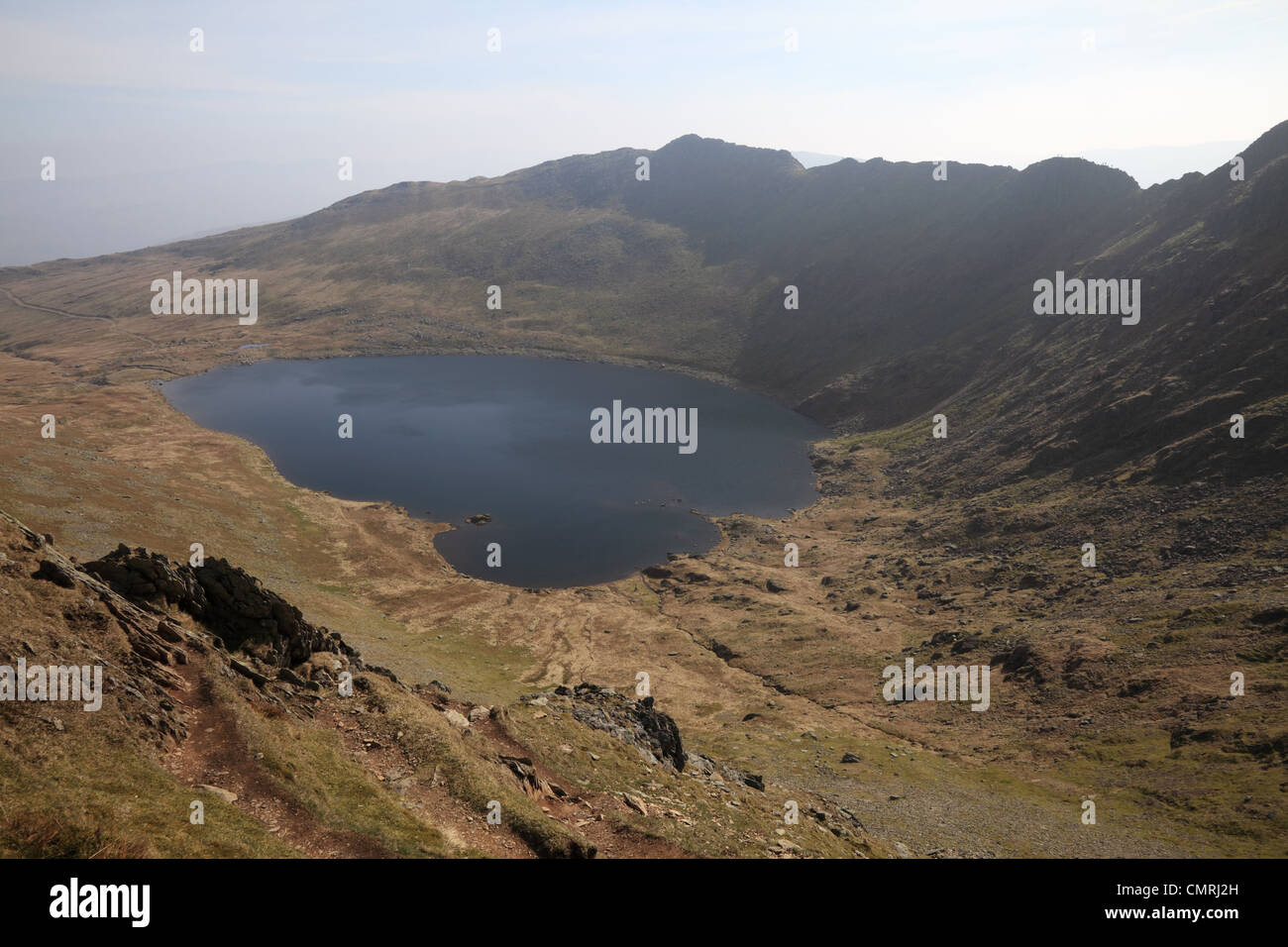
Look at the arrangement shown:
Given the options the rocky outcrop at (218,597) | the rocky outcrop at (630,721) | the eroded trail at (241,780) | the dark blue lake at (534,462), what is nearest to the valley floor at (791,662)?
the eroded trail at (241,780)

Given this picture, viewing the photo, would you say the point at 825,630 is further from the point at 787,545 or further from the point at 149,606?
the point at 149,606

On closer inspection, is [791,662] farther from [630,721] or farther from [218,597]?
[218,597]

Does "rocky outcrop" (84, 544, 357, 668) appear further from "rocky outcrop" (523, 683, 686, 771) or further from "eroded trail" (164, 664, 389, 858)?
"rocky outcrop" (523, 683, 686, 771)

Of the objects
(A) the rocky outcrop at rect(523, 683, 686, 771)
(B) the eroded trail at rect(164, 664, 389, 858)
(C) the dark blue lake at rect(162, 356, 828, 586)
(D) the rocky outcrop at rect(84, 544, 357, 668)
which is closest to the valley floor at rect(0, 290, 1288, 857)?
(B) the eroded trail at rect(164, 664, 389, 858)

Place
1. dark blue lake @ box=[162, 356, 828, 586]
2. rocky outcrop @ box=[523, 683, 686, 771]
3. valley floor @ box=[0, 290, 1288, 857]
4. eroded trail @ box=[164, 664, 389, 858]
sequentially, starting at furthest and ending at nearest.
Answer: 1. dark blue lake @ box=[162, 356, 828, 586]
2. rocky outcrop @ box=[523, 683, 686, 771]
3. valley floor @ box=[0, 290, 1288, 857]
4. eroded trail @ box=[164, 664, 389, 858]

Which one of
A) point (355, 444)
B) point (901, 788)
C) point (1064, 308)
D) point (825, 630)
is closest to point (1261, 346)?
point (1064, 308)

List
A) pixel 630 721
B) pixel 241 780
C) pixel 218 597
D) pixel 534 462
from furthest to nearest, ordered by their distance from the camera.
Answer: pixel 534 462 < pixel 630 721 < pixel 218 597 < pixel 241 780

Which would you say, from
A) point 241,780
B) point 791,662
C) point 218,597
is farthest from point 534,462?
point 241,780
